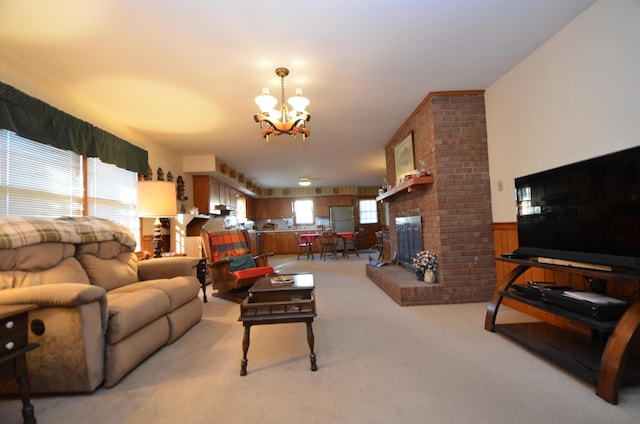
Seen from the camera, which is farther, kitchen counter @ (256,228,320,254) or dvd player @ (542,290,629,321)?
kitchen counter @ (256,228,320,254)

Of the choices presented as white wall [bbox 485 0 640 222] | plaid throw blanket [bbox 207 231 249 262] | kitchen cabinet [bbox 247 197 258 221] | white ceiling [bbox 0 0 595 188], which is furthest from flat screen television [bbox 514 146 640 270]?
kitchen cabinet [bbox 247 197 258 221]

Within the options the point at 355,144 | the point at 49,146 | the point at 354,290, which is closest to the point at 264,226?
the point at 355,144

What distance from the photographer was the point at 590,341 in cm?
198

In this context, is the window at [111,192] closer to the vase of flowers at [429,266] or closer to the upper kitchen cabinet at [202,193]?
the upper kitchen cabinet at [202,193]

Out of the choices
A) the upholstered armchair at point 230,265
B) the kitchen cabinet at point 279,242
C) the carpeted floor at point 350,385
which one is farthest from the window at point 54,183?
the kitchen cabinet at point 279,242

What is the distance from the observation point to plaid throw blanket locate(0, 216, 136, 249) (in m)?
1.84

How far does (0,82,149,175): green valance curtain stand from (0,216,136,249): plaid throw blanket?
0.82 meters

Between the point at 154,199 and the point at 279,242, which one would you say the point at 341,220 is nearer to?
the point at 279,242

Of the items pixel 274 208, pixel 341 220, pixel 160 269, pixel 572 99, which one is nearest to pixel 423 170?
pixel 572 99

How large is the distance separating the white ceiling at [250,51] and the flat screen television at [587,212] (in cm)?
121

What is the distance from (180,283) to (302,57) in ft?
7.46

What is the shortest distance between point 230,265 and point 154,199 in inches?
46.7

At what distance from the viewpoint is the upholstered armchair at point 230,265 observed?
3.44 m

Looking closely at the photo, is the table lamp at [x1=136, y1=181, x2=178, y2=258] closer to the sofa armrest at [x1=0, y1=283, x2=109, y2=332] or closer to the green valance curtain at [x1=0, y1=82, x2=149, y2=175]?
the green valance curtain at [x1=0, y1=82, x2=149, y2=175]
